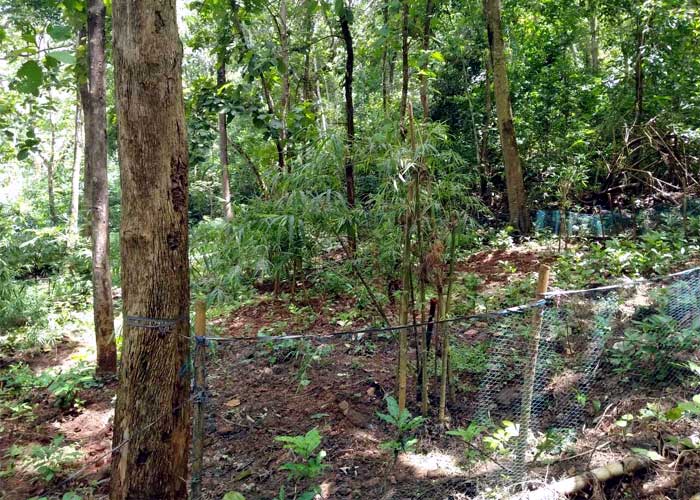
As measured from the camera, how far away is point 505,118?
26.3 ft

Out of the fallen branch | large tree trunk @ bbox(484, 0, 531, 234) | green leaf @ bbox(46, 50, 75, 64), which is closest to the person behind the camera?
green leaf @ bbox(46, 50, 75, 64)

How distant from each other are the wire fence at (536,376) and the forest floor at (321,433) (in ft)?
0.06

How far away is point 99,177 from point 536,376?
359 cm

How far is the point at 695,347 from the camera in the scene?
10.0 ft

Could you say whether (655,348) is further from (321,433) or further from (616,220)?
(616,220)

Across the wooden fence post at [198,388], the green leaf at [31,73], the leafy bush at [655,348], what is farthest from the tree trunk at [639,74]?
the green leaf at [31,73]

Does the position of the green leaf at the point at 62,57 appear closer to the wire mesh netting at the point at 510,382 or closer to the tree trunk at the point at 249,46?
the tree trunk at the point at 249,46

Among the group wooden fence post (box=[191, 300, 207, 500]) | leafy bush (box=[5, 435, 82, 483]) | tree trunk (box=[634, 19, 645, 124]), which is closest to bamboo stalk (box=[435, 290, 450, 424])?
wooden fence post (box=[191, 300, 207, 500])

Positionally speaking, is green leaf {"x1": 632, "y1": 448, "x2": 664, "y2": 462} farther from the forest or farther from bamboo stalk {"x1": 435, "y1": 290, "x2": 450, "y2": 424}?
bamboo stalk {"x1": 435, "y1": 290, "x2": 450, "y2": 424}

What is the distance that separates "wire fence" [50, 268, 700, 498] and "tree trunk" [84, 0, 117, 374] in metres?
1.18

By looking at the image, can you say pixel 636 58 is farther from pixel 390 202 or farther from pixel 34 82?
pixel 34 82

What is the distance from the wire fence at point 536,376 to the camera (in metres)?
2.61

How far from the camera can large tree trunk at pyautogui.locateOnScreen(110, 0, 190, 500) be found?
1.79 meters

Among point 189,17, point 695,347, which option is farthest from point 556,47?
point 695,347
